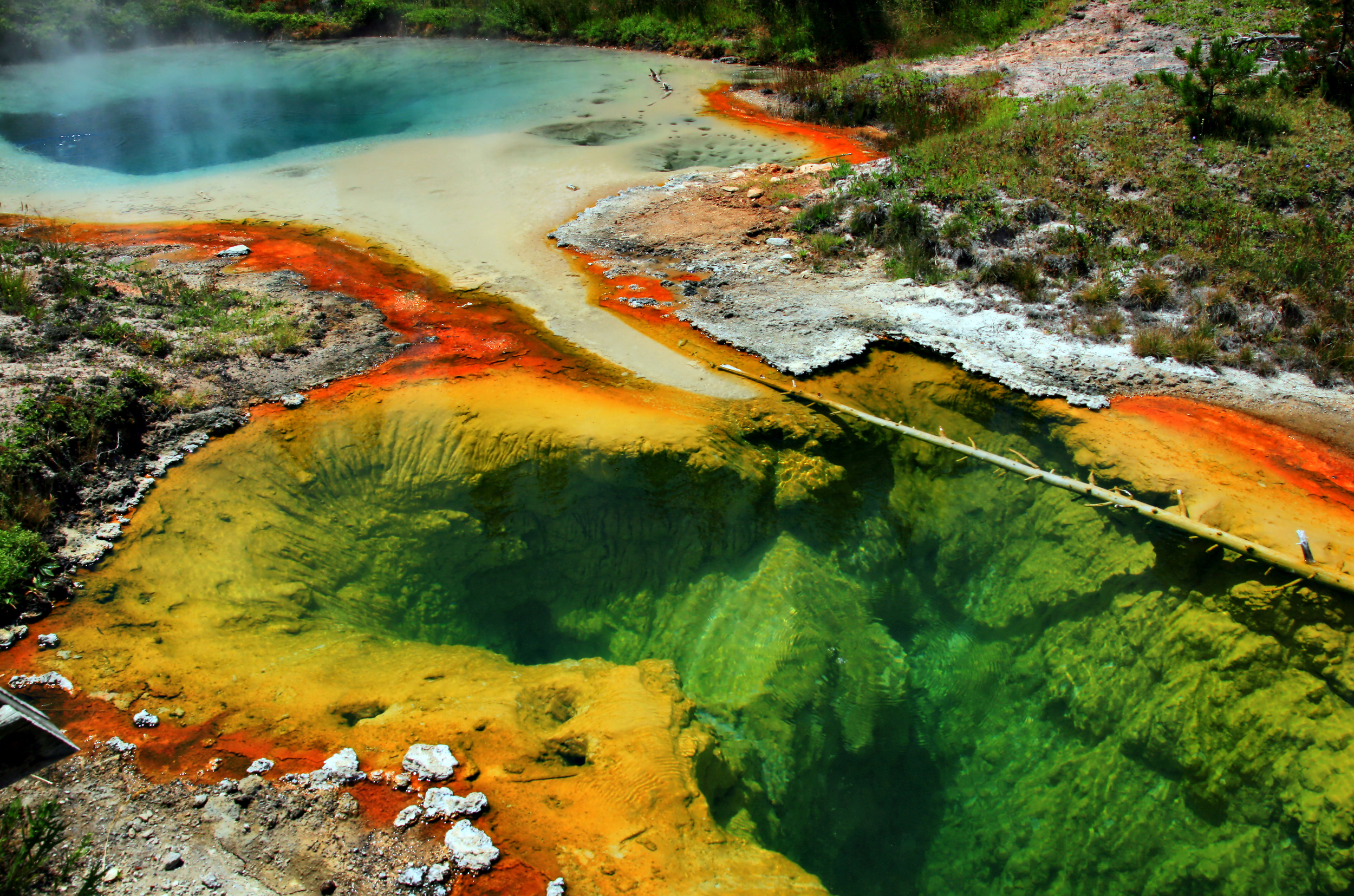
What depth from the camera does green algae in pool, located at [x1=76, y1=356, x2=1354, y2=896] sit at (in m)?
4.06

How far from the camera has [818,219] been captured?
8180 mm

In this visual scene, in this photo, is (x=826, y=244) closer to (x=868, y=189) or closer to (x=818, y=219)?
(x=818, y=219)

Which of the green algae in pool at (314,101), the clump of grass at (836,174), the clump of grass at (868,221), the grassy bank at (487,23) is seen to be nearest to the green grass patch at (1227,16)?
the grassy bank at (487,23)

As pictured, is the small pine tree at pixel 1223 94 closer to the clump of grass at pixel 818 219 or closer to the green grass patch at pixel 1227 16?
the green grass patch at pixel 1227 16

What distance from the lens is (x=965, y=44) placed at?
47.2 feet

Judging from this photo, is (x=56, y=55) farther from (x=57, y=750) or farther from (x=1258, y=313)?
(x=1258, y=313)

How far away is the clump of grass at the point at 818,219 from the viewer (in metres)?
8.16

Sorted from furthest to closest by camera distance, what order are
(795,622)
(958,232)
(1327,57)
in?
(1327,57)
(958,232)
(795,622)

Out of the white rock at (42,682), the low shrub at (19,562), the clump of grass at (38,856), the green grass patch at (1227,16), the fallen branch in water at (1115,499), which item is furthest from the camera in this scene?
the green grass patch at (1227,16)

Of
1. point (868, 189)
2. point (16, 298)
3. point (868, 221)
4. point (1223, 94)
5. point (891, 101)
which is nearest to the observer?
point (16, 298)

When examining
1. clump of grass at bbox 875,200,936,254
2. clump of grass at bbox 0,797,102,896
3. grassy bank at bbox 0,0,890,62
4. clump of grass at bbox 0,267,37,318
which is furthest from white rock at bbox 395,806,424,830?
grassy bank at bbox 0,0,890,62

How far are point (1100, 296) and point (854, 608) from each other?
365 cm

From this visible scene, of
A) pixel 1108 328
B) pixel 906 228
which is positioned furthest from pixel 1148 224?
A: pixel 906 228

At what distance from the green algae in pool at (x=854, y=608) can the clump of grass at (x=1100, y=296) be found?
1657 millimetres
